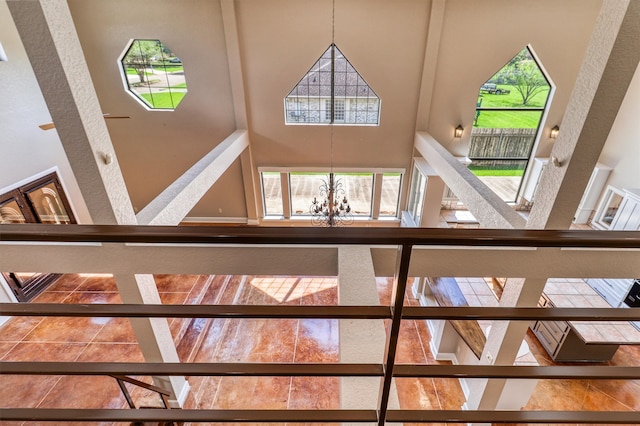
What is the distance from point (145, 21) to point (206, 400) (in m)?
6.37

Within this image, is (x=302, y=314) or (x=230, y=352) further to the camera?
(x=230, y=352)

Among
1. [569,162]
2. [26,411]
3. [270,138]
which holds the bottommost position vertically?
[270,138]

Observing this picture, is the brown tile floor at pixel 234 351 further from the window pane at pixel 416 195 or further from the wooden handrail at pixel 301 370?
the wooden handrail at pixel 301 370

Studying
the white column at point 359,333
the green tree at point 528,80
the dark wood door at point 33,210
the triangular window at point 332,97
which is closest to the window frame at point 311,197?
the triangular window at point 332,97

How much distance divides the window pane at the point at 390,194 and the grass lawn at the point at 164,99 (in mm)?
4696

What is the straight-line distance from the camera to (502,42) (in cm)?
583

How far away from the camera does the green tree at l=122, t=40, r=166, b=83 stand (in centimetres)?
605

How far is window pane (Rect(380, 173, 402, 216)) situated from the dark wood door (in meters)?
6.35

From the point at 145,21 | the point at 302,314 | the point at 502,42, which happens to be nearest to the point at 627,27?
the point at 302,314

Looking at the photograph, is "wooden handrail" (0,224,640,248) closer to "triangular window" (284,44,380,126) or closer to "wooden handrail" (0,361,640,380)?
"wooden handrail" (0,361,640,380)

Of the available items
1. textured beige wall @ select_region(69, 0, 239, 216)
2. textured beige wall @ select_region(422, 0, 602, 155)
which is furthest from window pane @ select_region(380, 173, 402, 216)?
textured beige wall @ select_region(69, 0, 239, 216)

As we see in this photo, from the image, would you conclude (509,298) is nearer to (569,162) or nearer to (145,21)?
(569,162)

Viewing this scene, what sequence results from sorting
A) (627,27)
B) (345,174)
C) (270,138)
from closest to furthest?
(627,27)
(270,138)
(345,174)

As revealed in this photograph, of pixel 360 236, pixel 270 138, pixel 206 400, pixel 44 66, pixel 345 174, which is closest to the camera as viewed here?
pixel 360 236
